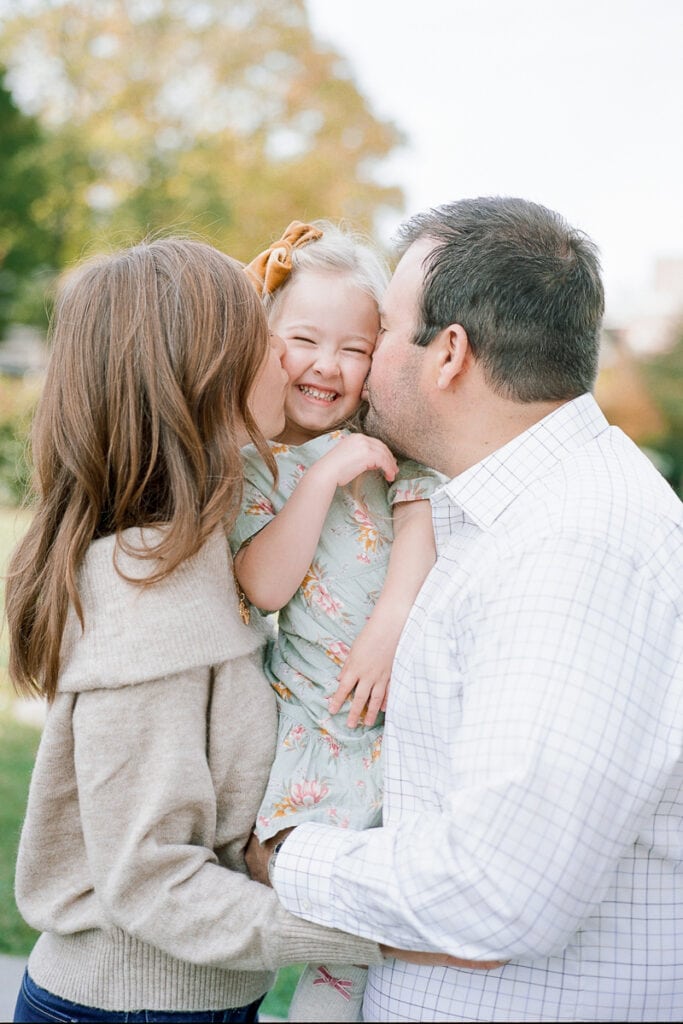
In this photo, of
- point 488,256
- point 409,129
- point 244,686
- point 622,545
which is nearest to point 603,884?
point 622,545

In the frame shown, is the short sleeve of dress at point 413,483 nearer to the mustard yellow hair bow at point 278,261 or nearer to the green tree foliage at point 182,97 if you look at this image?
the mustard yellow hair bow at point 278,261

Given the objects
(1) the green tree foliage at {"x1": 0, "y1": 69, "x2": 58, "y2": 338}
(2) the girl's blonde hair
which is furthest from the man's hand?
(1) the green tree foliage at {"x1": 0, "y1": 69, "x2": 58, "y2": 338}

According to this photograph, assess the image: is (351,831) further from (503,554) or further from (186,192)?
(186,192)

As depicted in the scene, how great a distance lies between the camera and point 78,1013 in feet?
6.65

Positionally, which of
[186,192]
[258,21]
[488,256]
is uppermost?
[258,21]

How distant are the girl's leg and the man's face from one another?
1125mm

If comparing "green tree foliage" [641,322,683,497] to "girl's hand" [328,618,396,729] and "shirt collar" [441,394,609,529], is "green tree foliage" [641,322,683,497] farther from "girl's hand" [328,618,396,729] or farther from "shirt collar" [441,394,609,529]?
"girl's hand" [328,618,396,729]

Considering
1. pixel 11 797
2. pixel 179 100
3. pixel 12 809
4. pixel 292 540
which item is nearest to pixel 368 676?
pixel 292 540

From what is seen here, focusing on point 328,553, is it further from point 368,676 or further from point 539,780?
point 539,780

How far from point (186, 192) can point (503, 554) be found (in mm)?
15484

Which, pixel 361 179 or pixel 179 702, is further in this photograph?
pixel 361 179

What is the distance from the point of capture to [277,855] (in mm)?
1968

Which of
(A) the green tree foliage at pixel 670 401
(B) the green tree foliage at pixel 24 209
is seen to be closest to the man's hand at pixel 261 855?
(B) the green tree foliage at pixel 24 209

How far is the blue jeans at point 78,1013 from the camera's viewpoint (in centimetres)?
201
